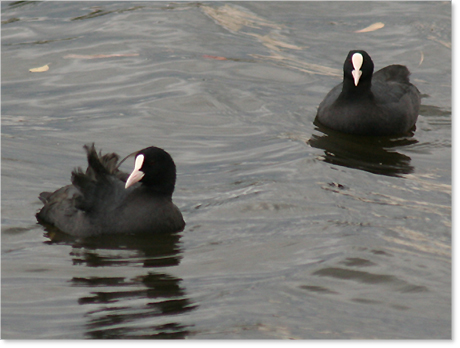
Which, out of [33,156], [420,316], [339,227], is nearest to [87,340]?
[420,316]

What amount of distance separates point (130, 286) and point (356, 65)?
4831mm

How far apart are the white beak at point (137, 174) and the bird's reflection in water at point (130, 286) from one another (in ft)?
1.51

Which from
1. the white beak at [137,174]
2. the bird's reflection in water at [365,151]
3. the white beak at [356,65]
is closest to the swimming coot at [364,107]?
the white beak at [356,65]

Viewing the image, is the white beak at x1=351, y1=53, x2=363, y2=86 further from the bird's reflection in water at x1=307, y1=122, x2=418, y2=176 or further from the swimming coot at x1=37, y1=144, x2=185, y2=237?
the swimming coot at x1=37, y1=144, x2=185, y2=237

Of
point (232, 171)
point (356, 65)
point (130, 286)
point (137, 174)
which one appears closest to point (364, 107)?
point (356, 65)

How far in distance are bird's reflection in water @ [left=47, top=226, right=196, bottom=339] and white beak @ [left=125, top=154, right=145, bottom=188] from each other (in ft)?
1.51

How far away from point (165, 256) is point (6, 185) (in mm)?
2154

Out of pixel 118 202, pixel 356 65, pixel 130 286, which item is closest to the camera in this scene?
pixel 130 286

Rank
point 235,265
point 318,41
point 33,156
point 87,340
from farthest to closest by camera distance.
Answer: point 318,41 → point 33,156 → point 235,265 → point 87,340

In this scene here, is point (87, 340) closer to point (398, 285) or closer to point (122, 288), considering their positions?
point (122, 288)

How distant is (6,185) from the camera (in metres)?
7.14

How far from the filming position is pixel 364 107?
9023 mm

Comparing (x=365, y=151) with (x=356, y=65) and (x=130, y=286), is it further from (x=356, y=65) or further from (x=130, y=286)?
(x=130, y=286)

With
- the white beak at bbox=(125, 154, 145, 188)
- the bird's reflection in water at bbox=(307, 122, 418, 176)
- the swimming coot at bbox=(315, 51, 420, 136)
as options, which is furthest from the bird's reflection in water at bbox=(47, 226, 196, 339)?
the swimming coot at bbox=(315, 51, 420, 136)
